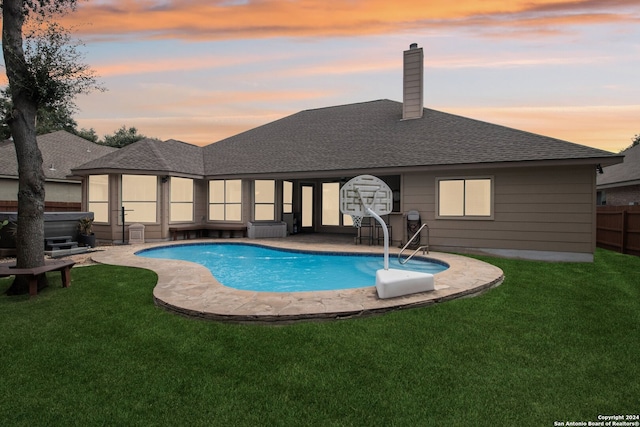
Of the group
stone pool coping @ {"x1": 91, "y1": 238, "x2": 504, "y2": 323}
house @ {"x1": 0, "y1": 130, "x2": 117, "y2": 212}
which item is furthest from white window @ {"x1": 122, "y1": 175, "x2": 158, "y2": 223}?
stone pool coping @ {"x1": 91, "y1": 238, "x2": 504, "y2": 323}

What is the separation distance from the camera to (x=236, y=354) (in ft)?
12.0

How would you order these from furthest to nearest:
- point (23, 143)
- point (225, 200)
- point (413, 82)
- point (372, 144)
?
point (225, 200) → point (413, 82) → point (372, 144) → point (23, 143)

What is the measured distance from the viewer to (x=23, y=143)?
6.25m

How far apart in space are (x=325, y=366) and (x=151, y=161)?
42.6 ft

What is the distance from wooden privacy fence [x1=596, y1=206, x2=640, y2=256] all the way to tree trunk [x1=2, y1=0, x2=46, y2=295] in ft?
52.2

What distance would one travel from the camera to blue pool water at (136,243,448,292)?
819 cm

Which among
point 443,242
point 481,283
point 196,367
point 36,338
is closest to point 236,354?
point 196,367

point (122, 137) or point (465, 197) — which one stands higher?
point (122, 137)

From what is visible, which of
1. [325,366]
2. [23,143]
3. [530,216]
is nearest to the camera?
[325,366]

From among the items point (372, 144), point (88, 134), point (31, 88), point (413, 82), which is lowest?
point (31, 88)

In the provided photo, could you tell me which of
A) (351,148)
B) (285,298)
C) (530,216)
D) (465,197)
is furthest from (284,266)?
(530,216)

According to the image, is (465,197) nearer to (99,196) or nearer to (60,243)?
(60,243)

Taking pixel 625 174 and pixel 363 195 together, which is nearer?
pixel 363 195

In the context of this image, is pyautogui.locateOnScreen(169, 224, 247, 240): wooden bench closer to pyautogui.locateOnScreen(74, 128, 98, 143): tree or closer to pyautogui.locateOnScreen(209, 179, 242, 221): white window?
pyautogui.locateOnScreen(209, 179, 242, 221): white window
